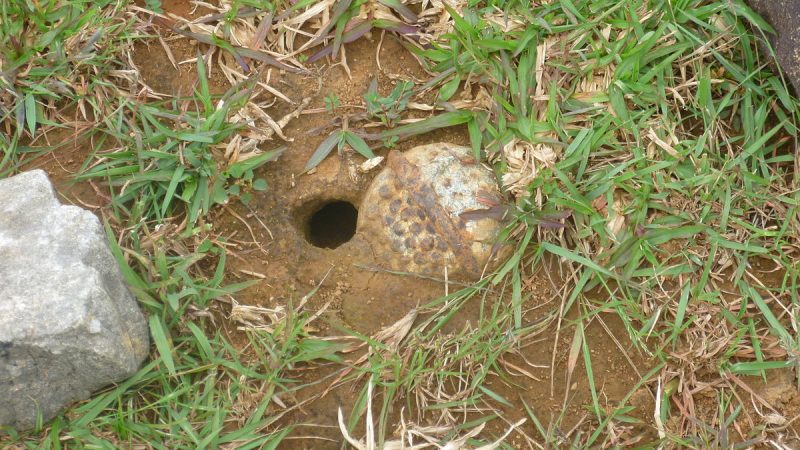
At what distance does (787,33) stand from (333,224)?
1.63 m

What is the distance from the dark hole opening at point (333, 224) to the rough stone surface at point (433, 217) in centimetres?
33

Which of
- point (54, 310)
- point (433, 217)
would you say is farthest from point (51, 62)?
point (433, 217)

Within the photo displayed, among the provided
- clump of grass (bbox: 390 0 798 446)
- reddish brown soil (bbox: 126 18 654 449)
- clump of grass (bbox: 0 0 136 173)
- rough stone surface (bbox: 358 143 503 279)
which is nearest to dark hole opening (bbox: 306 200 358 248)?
reddish brown soil (bbox: 126 18 654 449)

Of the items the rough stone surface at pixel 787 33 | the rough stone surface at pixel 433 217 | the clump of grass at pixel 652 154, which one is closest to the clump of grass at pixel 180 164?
the rough stone surface at pixel 433 217

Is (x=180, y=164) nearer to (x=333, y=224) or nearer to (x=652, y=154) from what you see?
(x=333, y=224)

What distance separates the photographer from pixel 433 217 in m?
2.59

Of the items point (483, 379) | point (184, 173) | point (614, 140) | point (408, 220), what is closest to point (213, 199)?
point (184, 173)

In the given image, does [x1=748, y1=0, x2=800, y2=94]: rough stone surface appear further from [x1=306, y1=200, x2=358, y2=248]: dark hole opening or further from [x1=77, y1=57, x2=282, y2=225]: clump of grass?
[x1=77, y1=57, x2=282, y2=225]: clump of grass

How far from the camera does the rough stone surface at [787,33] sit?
259 cm

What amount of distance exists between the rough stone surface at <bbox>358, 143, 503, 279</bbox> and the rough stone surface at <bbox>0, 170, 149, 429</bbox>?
30.8 inches

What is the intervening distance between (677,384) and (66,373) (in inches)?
70.9

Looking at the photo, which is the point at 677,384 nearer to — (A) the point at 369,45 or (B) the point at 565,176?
(B) the point at 565,176

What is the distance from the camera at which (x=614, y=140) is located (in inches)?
105

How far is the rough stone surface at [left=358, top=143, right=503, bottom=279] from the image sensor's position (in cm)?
258
